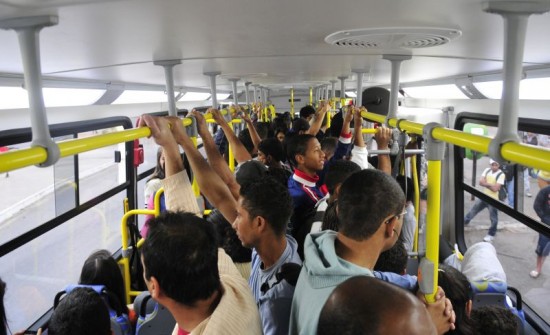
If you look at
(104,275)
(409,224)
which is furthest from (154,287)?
(409,224)

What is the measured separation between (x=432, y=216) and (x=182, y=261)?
976 millimetres

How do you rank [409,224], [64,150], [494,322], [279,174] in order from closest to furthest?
[64,150] < [494,322] < [409,224] < [279,174]

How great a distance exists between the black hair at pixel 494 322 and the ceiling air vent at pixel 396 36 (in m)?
1.46

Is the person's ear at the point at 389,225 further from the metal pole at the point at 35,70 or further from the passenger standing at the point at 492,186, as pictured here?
the passenger standing at the point at 492,186

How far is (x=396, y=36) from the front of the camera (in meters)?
1.53

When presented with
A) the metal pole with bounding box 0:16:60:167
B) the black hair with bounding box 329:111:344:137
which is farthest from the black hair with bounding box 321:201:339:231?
the black hair with bounding box 329:111:344:137

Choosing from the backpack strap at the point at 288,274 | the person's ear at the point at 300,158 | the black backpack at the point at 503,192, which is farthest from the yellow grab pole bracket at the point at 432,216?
the black backpack at the point at 503,192

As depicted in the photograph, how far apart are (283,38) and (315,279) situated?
3.35ft

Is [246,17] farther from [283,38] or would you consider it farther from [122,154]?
[122,154]

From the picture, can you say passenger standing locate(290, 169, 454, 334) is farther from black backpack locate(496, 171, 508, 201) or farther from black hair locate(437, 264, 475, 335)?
black backpack locate(496, 171, 508, 201)

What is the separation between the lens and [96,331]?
2.02 metres

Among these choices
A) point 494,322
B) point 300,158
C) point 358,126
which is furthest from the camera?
point 358,126

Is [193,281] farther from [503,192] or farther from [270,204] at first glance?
[503,192]

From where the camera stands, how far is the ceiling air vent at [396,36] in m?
1.42
